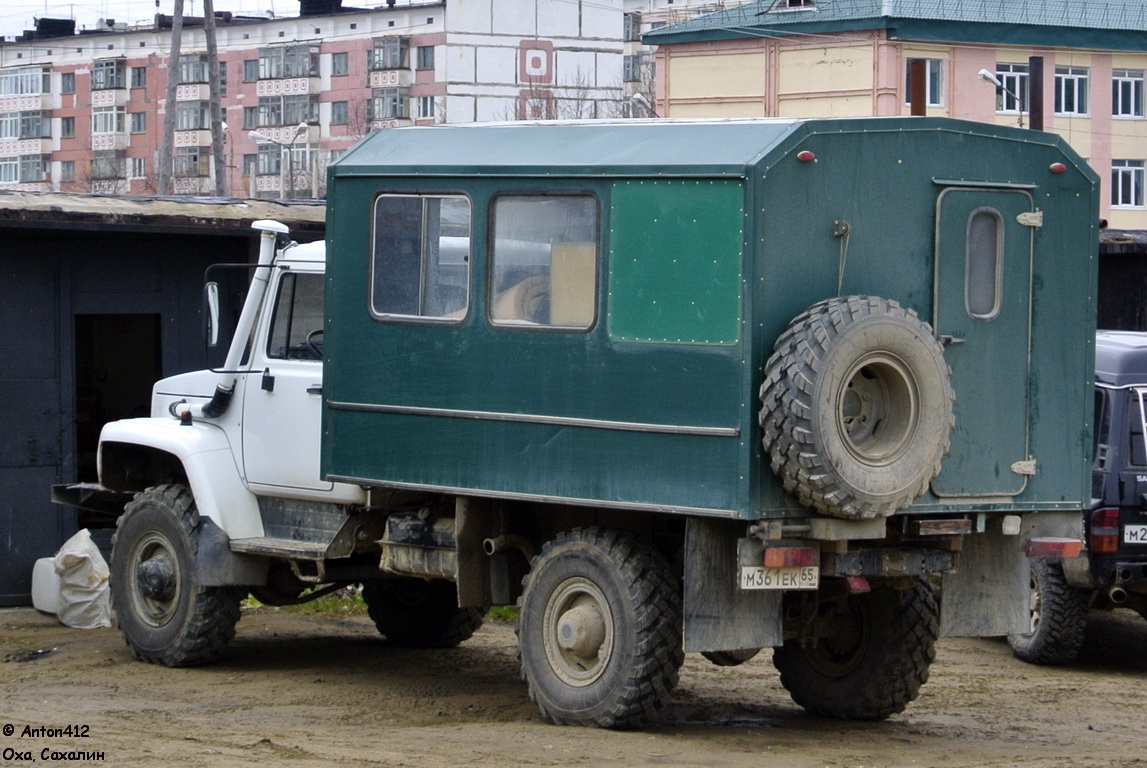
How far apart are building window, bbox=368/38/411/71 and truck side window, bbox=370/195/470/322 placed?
202 feet

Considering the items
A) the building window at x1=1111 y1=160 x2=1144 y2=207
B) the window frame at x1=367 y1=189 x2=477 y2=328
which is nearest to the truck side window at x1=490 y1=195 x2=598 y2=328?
the window frame at x1=367 y1=189 x2=477 y2=328

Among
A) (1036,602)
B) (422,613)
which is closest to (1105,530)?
(1036,602)

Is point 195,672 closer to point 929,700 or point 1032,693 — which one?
point 929,700

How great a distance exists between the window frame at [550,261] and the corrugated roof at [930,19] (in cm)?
4787

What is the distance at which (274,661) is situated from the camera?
1174cm

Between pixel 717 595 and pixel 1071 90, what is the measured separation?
53.5 meters

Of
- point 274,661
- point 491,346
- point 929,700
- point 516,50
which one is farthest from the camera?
point 516,50

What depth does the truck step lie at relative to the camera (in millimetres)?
10539

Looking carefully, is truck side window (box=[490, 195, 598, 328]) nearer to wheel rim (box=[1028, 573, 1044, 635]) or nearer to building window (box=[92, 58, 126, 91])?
wheel rim (box=[1028, 573, 1044, 635])

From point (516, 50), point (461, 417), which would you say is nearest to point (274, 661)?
point (461, 417)

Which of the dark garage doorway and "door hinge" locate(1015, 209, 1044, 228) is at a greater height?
"door hinge" locate(1015, 209, 1044, 228)

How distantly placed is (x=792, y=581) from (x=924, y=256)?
1660mm

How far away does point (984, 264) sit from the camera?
353 inches

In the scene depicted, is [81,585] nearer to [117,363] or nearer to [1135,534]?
[117,363]
